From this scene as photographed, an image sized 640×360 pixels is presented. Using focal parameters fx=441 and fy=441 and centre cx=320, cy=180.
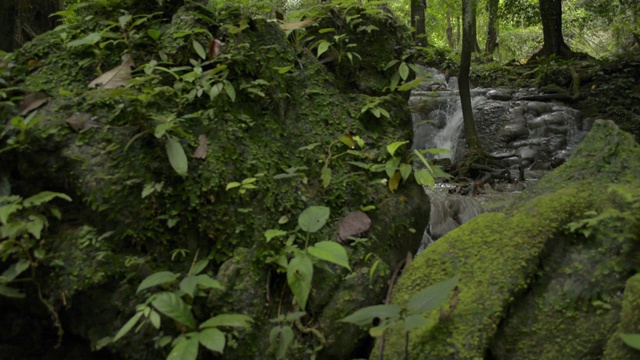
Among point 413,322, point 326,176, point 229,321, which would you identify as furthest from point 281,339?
point 326,176

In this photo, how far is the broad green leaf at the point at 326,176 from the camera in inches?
106

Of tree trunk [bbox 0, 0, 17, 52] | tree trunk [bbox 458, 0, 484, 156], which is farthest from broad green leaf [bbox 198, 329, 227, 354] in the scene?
tree trunk [bbox 458, 0, 484, 156]

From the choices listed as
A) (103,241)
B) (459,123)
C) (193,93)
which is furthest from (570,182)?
(459,123)

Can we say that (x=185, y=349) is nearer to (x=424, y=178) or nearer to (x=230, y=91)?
(x=230, y=91)

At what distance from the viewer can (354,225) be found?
265 cm

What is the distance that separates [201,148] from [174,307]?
0.91 meters

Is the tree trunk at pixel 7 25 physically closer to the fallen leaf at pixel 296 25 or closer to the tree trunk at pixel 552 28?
the fallen leaf at pixel 296 25

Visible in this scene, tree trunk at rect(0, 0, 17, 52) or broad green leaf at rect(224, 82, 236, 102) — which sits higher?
tree trunk at rect(0, 0, 17, 52)

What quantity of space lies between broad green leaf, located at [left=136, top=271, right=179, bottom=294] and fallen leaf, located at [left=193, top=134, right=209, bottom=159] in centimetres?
68

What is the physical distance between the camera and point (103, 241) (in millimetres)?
2252

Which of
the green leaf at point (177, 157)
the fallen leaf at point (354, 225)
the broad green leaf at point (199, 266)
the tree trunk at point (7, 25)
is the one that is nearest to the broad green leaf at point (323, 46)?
the fallen leaf at point (354, 225)

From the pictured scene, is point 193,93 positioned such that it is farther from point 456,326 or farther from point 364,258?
point 456,326

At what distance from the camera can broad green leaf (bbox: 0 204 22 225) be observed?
1996 mm

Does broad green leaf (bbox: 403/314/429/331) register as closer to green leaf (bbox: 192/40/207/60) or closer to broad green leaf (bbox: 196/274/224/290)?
broad green leaf (bbox: 196/274/224/290)
